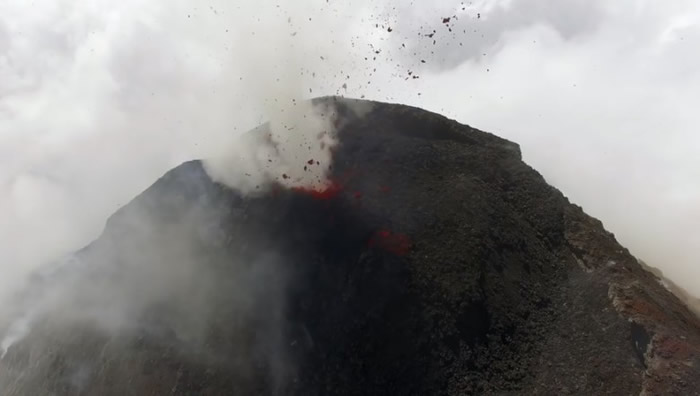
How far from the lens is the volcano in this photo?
21953 millimetres

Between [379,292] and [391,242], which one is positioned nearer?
[379,292]

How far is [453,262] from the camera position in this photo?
2423 cm

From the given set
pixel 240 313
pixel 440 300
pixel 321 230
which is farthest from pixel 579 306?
pixel 240 313

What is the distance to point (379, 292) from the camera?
934 inches

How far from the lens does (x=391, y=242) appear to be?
2470 centimetres

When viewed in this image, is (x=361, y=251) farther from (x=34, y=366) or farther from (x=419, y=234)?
(x=34, y=366)

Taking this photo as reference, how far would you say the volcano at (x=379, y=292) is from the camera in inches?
864

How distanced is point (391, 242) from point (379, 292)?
91.4 inches

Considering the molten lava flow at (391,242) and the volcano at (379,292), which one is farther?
the molten lava flow at (391,242)

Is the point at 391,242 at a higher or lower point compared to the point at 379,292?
higher

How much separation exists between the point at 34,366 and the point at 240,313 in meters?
15.5

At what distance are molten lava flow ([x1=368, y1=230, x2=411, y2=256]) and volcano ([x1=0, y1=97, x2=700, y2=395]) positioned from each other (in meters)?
0.08

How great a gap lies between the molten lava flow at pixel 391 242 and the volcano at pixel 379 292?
0.08m

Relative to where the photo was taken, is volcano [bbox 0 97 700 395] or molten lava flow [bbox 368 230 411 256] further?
molten lava flow [bbox 368 230 411 256]
